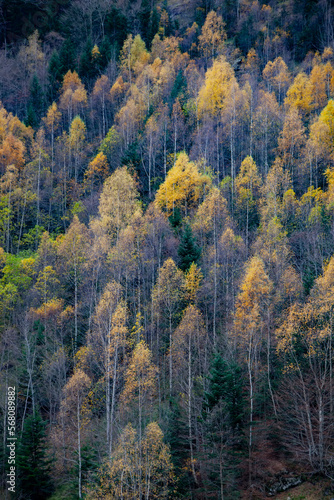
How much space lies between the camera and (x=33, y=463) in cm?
2314

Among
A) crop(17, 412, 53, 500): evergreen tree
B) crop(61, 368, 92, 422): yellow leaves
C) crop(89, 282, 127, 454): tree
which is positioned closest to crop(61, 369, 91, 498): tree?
Answer: crop(61, 368, 92, 422): yellow leaves

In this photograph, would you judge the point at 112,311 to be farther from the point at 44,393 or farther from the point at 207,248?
the point at 207,248

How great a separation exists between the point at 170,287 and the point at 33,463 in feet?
44.6

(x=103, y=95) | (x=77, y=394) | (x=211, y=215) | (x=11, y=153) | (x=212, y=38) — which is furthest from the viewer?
(x=212, y=38)

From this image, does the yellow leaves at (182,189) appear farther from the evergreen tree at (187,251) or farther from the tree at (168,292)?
the tree at (168,292)

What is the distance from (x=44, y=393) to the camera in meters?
28.2

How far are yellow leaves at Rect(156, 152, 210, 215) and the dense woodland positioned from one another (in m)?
0.15

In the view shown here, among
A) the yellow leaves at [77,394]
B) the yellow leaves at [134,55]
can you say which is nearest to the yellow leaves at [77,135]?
the yellow leaves at [134,55]

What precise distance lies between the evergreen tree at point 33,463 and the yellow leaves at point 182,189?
74.5ft

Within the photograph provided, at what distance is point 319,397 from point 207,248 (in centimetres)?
1602

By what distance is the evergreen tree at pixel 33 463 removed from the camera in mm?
22891

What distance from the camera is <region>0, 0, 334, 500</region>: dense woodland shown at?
2227 centimetres

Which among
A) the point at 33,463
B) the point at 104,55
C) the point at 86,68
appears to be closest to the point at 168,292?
the point at 33,463

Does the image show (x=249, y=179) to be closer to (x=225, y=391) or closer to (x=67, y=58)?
(x=225, y=391)
